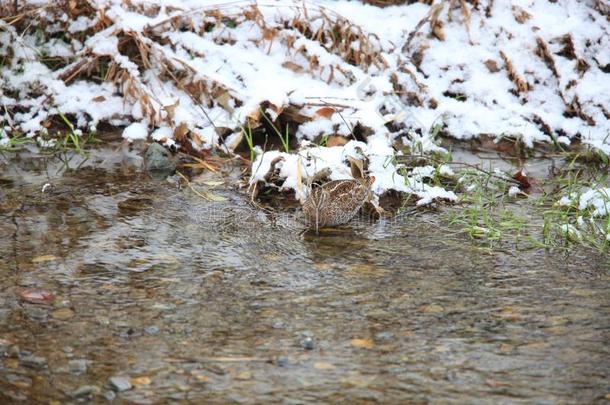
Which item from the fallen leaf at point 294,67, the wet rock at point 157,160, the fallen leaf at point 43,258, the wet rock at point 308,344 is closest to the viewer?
the wet rock at point 308,344

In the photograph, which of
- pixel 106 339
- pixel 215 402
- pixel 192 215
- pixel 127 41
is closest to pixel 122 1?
pixel 127 41

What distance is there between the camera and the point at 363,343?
2832 mm

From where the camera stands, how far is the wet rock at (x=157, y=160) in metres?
4.80

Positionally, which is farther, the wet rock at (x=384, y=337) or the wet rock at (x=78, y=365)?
the wet rock at (x=384, y=337)

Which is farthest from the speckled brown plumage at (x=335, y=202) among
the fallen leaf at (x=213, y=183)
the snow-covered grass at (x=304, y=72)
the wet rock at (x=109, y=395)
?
the wet rock at (x=109, y=395)

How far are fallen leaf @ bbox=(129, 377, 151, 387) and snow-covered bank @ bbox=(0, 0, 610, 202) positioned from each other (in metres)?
2.63

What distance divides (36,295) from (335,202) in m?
1.45

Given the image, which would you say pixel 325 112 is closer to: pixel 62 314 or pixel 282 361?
pixel 62 314

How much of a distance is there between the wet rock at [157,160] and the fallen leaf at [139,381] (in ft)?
7.69

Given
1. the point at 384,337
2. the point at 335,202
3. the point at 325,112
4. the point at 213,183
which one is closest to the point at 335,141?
the point at 325,112

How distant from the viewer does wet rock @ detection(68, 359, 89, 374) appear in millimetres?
2600

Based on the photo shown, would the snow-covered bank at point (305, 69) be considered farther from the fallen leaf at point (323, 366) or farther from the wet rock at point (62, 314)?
the fallen leaf at point (323, 366)

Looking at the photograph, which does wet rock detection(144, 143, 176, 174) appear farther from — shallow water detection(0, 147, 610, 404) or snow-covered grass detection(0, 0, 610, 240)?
shallow water detection(0, 147, 610, 404)

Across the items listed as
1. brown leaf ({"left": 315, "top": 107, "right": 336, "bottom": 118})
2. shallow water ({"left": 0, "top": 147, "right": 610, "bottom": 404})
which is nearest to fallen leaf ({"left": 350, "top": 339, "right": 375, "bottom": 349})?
shallow water ({"left": 0, "top": 147, "right": 610, "bottom": 404})
